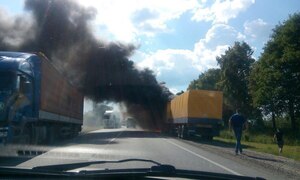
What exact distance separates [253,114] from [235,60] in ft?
26.2

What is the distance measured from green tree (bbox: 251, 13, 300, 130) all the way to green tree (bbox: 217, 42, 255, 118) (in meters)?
6.91

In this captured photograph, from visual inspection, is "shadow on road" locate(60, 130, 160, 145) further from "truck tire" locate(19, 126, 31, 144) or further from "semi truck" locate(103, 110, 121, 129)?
"semi truck" locate(103, 110, 121, 129)

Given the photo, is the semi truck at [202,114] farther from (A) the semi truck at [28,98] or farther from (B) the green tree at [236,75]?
(B) the green tree at [236,75]

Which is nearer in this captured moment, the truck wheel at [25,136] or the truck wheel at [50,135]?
the truck wheel at [25,136]

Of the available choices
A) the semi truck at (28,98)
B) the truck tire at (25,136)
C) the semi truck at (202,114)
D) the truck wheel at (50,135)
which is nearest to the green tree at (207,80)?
the semi truck at (202,114)

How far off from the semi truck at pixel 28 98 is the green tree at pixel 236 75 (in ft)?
148

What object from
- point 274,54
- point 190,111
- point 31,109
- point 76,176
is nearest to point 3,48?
point 190,111

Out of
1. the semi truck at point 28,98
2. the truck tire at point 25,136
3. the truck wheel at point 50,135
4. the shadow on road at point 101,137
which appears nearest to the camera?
the semi truck at point 28,98

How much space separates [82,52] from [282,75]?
21031 mm

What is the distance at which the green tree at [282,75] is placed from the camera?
5831 cm

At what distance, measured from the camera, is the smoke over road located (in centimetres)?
5250

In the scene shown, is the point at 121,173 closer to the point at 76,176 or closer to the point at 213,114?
the point at 76,176

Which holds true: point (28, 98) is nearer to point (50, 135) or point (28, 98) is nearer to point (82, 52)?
point (50, 135)

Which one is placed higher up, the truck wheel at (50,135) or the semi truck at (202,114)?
the semi truck at (202,114)
